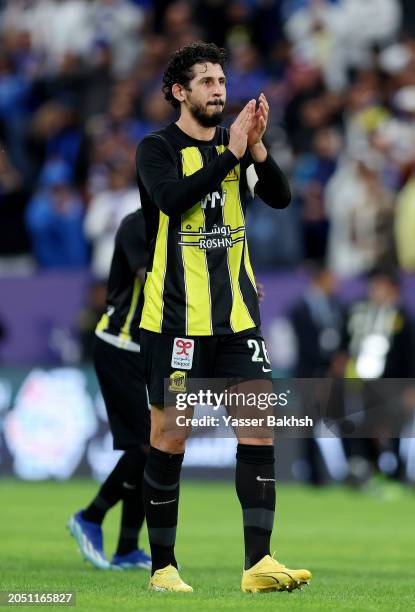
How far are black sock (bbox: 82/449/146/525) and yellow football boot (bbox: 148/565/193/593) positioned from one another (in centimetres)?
205

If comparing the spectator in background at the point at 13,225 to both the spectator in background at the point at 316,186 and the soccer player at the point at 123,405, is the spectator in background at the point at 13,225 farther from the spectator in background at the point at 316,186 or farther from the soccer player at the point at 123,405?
the soccer player at the point at 123,405

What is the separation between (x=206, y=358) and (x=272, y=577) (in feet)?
3.71

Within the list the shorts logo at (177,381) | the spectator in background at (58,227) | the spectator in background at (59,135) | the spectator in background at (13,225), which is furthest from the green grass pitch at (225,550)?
the spectator in background at (59,135)

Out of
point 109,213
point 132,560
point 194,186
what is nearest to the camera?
point 194,186

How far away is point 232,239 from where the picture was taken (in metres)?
7.56

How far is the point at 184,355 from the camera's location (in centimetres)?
746

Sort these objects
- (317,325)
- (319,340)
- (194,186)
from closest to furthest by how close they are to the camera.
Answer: (194,186)
(317,325)
(319,340)

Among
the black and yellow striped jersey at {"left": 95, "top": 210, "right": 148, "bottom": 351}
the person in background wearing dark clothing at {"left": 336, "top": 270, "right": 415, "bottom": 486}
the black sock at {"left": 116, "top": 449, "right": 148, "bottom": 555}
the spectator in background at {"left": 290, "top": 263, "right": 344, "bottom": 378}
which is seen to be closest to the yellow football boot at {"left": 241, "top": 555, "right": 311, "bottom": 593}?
the black sock at {"left": 116, "top": 449, "right": 148, "bottom": 555}

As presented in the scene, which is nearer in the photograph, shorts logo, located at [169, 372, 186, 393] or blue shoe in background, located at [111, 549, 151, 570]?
shorts logo, located at [169, 372, 186, 393]

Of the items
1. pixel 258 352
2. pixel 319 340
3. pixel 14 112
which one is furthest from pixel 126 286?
pixel 14 112

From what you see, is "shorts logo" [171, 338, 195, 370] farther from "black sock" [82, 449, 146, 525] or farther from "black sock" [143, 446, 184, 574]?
"black sock" [82, 449, 146, 525]

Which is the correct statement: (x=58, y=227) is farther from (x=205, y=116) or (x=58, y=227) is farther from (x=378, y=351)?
(x=205, y=116)

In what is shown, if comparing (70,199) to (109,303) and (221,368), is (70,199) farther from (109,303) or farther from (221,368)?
(221,368)

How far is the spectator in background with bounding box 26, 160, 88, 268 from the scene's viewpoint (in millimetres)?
19859
